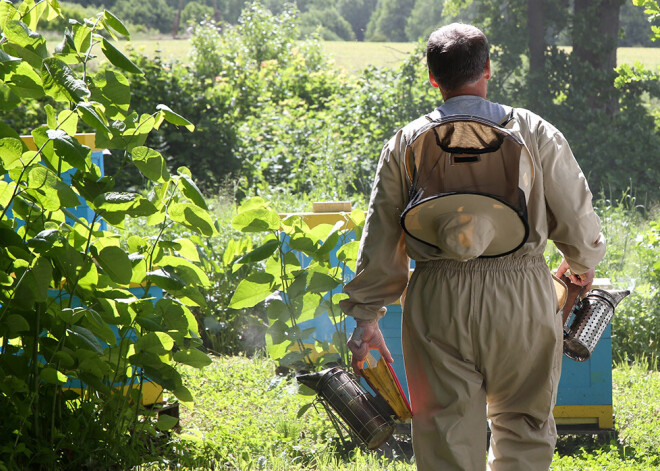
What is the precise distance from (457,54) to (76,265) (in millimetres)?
1466

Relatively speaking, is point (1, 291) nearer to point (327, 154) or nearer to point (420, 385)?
point (420, 385)

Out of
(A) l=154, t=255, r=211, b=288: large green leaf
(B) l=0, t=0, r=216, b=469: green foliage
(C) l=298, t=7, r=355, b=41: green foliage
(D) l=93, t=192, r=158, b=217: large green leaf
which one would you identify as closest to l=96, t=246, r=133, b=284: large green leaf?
(B) l=0, t=0, r=216, b=469: green foliage

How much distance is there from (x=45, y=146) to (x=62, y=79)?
24cm

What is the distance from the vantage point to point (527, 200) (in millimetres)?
2100

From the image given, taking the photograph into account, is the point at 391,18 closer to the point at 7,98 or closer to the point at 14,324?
the point at 7,98

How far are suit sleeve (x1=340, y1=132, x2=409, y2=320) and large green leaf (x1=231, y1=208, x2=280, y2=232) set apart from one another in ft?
2.99

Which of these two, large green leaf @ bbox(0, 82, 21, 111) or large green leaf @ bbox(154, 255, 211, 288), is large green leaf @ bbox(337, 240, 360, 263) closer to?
large green leaf @ bbox(154, 255, 211, 288)

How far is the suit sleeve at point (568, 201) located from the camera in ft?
7.18

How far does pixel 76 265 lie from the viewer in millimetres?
2564

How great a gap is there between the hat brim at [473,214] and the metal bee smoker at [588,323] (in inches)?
33.6

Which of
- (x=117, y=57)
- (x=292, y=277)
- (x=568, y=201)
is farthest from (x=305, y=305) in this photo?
(x=568, y=201)

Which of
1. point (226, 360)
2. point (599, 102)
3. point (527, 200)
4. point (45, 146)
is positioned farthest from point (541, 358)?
point (599, 102)

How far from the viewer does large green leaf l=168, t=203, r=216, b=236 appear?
113 inches

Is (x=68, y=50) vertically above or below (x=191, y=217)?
above
